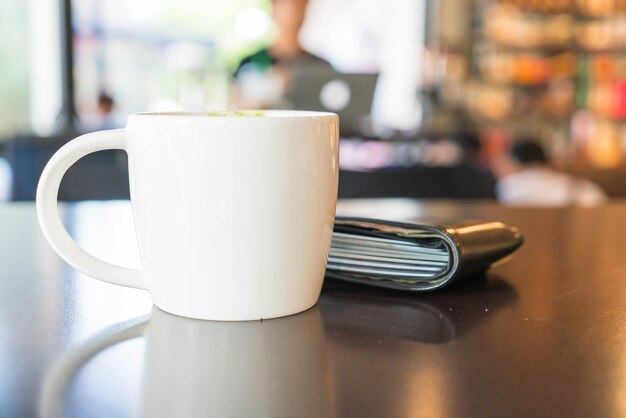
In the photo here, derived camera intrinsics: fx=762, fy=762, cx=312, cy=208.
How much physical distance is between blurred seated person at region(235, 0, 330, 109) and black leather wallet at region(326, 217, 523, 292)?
364 cm

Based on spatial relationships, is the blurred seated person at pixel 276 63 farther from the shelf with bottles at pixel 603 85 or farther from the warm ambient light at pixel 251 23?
the shelf with bottles at pixel 603 85

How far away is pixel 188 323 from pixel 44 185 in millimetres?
115

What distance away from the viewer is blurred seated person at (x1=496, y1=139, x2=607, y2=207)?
7.29 ft

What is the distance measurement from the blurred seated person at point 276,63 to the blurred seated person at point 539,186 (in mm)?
1742

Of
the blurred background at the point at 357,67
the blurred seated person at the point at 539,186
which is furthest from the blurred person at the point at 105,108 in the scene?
the blurred seated person at the point at 539,186

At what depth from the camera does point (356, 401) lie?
0.28 m

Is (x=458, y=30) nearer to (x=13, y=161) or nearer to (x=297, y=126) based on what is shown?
(x=13, y=161)

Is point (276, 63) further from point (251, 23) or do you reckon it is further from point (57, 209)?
point (57, 209)

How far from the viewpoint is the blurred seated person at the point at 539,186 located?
A: 2221 mm

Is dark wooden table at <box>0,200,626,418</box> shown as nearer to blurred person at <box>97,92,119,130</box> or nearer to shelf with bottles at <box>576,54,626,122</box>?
blurred person at <box>97,92,119,130</box>

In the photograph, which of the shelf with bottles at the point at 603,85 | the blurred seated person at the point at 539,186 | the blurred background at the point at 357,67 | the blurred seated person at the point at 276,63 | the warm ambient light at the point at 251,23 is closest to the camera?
the blurred seated person at the point at 539,186

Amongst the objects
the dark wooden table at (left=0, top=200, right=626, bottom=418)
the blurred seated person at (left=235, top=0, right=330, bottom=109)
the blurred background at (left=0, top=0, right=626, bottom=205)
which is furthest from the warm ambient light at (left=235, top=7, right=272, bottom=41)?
the dark wooden table at (left=0, top=200, right=626, bottom=418)

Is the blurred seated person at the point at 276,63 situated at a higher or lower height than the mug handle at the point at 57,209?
higher

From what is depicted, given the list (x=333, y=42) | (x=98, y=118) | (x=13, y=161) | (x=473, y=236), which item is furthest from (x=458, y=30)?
(x=473, y=236)
